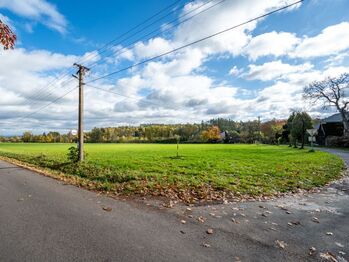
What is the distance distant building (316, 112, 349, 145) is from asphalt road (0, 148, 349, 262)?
58.7m

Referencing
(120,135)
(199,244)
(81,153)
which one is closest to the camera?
(199,244)

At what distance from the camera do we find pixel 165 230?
16.5ft

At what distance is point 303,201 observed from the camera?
7.53m

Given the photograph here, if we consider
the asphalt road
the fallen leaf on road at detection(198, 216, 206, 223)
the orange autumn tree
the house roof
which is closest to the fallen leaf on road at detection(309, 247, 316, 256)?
the asphalt road

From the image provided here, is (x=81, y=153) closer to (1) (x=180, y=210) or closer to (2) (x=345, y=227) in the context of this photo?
(1) (x=180, y=210)

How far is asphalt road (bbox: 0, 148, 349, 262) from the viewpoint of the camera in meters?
4.03

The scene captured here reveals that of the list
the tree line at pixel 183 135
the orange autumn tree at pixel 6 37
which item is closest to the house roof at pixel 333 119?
the tree line at pixel 183 135

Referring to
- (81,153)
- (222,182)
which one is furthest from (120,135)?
(222,182)

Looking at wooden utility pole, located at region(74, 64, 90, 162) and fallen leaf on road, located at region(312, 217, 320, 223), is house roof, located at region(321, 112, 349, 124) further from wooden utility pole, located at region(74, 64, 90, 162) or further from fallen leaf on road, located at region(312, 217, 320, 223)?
fallen leaf on road, located at region(312, 217, 320, 223)

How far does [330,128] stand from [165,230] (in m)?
65.4

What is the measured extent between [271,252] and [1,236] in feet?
16.4

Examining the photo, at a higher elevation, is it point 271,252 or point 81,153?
point 81,153

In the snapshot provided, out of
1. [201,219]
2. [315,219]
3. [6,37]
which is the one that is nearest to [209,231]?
[201,219]

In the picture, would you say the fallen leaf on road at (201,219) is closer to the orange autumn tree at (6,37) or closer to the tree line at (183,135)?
the orange autumn tree at (6,37)
